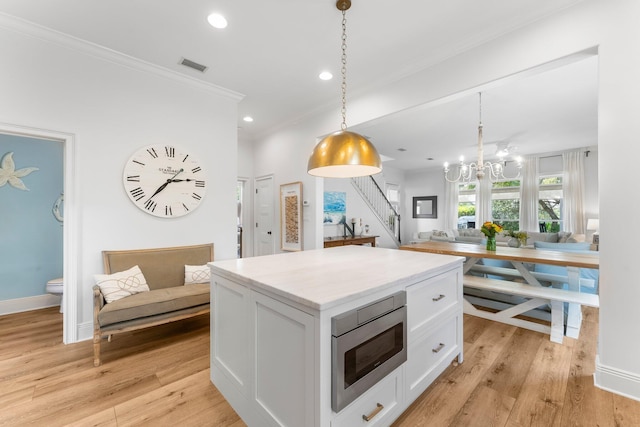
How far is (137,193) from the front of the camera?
123 inches

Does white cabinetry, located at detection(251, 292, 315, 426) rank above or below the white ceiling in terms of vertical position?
below

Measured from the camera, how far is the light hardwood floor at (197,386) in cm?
171

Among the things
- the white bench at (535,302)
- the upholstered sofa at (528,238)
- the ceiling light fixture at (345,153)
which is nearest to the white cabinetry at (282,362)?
the ceiling light fixture at (345,153)

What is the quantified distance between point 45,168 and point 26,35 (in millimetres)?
1938

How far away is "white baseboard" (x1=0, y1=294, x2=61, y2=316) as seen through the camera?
136 inches

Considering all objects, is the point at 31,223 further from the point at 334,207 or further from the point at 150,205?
the point at 334,207

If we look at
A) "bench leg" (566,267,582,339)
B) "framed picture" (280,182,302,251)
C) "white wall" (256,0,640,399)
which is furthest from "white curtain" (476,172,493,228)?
"white wall" (256,0,640,399)

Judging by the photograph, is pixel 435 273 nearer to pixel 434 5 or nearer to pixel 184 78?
pixel 434 5

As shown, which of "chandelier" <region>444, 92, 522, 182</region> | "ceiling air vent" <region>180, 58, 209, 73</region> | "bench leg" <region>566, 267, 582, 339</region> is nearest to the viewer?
"bench leg" <region>566, 267, 582, 339</region>

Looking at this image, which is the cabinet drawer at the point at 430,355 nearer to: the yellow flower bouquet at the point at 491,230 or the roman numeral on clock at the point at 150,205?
the yellow flower bouquet at the point at 491,230

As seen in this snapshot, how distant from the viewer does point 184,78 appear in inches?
136

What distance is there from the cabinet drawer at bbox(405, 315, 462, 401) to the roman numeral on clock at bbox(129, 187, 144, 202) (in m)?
3.20

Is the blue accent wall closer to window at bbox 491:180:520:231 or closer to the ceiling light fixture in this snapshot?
the ceiling light fixture

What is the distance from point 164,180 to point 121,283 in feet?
4.18
